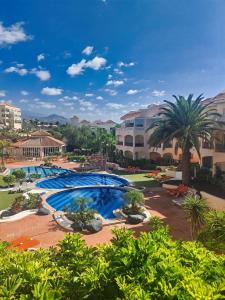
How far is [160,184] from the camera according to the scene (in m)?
29.8

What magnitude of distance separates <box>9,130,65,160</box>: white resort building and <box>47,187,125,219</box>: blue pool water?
31.5m

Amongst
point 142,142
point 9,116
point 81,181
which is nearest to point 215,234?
point 81,181

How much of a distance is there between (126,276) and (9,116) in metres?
133

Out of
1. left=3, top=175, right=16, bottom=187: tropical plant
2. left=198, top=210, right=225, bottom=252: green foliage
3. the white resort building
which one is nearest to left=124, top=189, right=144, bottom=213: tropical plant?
left=198, top=210, right=225, bottom=252: green foliage

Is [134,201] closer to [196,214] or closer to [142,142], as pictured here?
[196,214]

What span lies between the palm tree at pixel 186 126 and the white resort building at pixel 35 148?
118ft

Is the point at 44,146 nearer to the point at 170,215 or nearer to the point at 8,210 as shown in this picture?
Result: the point at 8,210

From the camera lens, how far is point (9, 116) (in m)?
126

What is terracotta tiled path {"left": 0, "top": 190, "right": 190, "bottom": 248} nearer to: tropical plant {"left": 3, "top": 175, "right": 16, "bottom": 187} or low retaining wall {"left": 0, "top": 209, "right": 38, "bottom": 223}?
low retaining wall {"left": 0, "top": 209, "right": 38, "bottom": 223}

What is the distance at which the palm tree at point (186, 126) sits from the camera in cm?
2572

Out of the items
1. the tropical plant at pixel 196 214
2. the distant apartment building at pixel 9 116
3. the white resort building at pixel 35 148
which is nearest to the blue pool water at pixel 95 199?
the tropical plant at pixel 196 214

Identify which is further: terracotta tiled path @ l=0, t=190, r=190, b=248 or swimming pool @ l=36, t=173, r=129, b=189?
swimming pool @ l=36, t=173, r=129, b=189

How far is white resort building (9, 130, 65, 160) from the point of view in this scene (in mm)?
55969

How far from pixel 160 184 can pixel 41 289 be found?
87.2 feet
